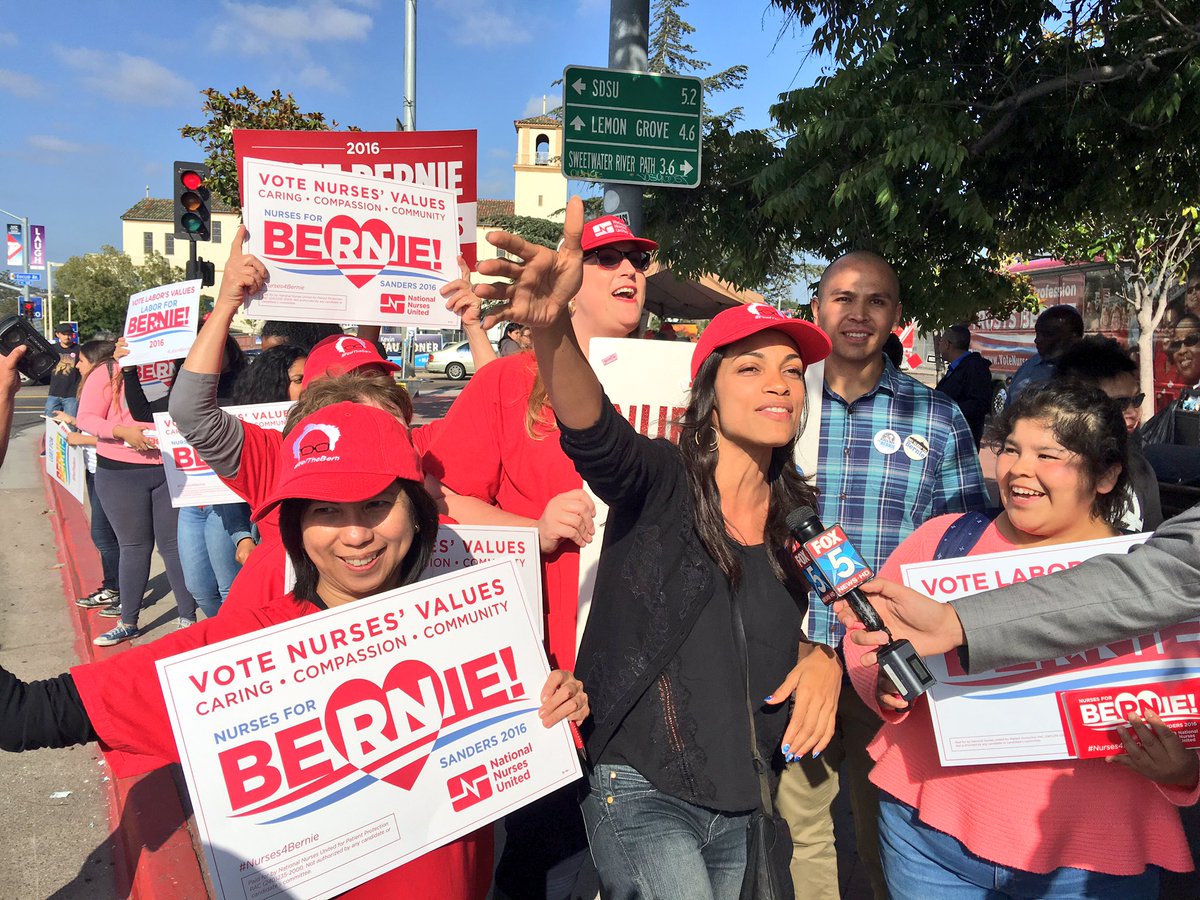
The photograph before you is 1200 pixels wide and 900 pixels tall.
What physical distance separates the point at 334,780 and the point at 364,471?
66cm

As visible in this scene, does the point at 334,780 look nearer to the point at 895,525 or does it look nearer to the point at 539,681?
the point at 539,681

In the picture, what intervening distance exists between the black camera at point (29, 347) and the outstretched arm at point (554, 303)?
111 centimetres

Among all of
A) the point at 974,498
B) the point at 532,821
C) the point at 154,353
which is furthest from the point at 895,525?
the point at 154,353

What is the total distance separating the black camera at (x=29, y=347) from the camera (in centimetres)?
200

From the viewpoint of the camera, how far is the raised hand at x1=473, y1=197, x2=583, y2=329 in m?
1.64

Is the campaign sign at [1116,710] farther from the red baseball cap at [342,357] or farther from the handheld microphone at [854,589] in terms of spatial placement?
the red baseball cap at [342,357]

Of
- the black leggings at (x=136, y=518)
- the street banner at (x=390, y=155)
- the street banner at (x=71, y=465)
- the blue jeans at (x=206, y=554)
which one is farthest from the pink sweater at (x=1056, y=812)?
the street banner at (x=71, y=465)

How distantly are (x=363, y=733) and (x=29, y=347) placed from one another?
1.18m

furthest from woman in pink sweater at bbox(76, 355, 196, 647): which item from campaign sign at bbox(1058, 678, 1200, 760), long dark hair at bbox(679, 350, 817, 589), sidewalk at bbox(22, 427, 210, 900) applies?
campaign sign at bbox(1058, 678, 1200, 760)

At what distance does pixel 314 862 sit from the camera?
180 cm

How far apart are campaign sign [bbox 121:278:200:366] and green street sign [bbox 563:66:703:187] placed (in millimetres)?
2229

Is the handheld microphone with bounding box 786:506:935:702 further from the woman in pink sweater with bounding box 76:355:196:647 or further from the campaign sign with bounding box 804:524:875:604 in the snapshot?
the woman in pink sweater with bounding box 76:355:196:647

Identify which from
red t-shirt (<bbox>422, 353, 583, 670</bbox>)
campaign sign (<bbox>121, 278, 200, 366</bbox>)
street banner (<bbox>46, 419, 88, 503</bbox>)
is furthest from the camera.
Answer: street banner (<bbox>46, 419, 88, 503</bbox>)

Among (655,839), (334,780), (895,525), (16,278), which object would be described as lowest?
(655,839)
